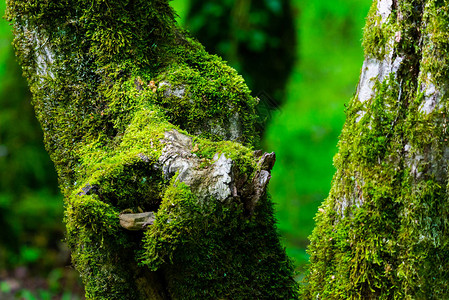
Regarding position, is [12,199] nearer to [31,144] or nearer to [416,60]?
[31,144]

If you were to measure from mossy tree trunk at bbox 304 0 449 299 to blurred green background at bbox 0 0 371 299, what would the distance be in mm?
3221

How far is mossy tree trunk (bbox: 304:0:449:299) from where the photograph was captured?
154cm

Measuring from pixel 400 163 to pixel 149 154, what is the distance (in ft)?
3.21

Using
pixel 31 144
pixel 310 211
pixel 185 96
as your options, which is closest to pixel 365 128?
pixel 185 96

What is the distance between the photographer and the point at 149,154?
5.69ft

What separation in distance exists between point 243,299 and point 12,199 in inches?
206

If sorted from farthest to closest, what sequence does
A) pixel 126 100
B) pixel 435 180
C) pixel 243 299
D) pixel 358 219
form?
pixel 126 100 < pixel 243 299 < pixel 358 219 < pixel 435 180

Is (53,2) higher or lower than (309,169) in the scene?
lower

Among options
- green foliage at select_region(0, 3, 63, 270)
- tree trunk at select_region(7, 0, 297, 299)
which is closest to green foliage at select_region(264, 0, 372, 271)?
green foliage at select_region(0, 3, 63, 270)

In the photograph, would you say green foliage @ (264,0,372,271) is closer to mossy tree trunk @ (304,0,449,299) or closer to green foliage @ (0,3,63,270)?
green foliage @ (0,3,63,270)

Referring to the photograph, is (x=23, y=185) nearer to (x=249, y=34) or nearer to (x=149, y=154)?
(x=249, y=34)

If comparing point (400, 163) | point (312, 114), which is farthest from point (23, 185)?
point (400, 163)

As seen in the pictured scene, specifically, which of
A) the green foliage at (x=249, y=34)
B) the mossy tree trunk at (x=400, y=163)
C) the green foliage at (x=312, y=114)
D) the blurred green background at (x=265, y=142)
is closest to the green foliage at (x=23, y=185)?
the blurred green background at (x=265, y=142)

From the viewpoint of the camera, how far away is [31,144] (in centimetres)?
590
